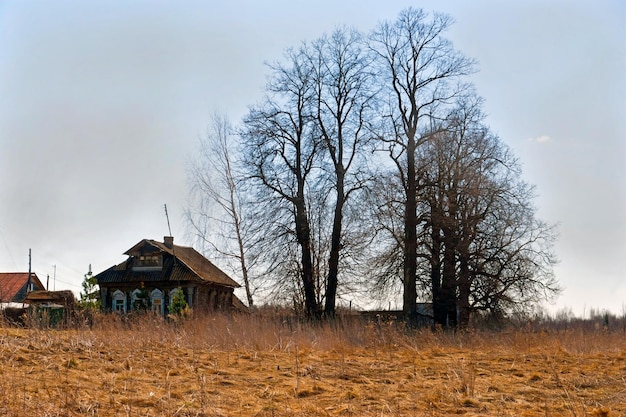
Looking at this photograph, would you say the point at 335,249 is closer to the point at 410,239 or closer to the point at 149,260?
the point at 410,239

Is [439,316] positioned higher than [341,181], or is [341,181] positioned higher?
[341,181]

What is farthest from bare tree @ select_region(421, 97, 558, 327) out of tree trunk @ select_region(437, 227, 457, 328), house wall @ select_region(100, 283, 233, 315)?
house wall @ select_region(100, 283, 233, 315)

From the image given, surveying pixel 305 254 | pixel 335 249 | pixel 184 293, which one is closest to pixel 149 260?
pixel 184 293

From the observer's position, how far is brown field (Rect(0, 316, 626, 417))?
7.66m

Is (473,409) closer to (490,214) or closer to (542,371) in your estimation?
(542,371)

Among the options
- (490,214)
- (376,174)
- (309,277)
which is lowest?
(309,277)

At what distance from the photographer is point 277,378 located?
9.72 meters

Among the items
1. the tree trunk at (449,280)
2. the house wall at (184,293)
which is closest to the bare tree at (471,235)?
the tree trunk at (449,280)

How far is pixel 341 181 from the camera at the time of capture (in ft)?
91.4

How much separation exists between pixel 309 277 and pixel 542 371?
17.1m

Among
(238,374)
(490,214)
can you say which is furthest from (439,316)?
(238,374)

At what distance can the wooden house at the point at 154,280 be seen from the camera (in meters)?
38.4

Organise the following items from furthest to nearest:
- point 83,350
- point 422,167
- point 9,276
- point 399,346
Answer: point 9,276 < point 422,167 < point 399,346 < point 83,350

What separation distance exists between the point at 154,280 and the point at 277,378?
30427 mm
